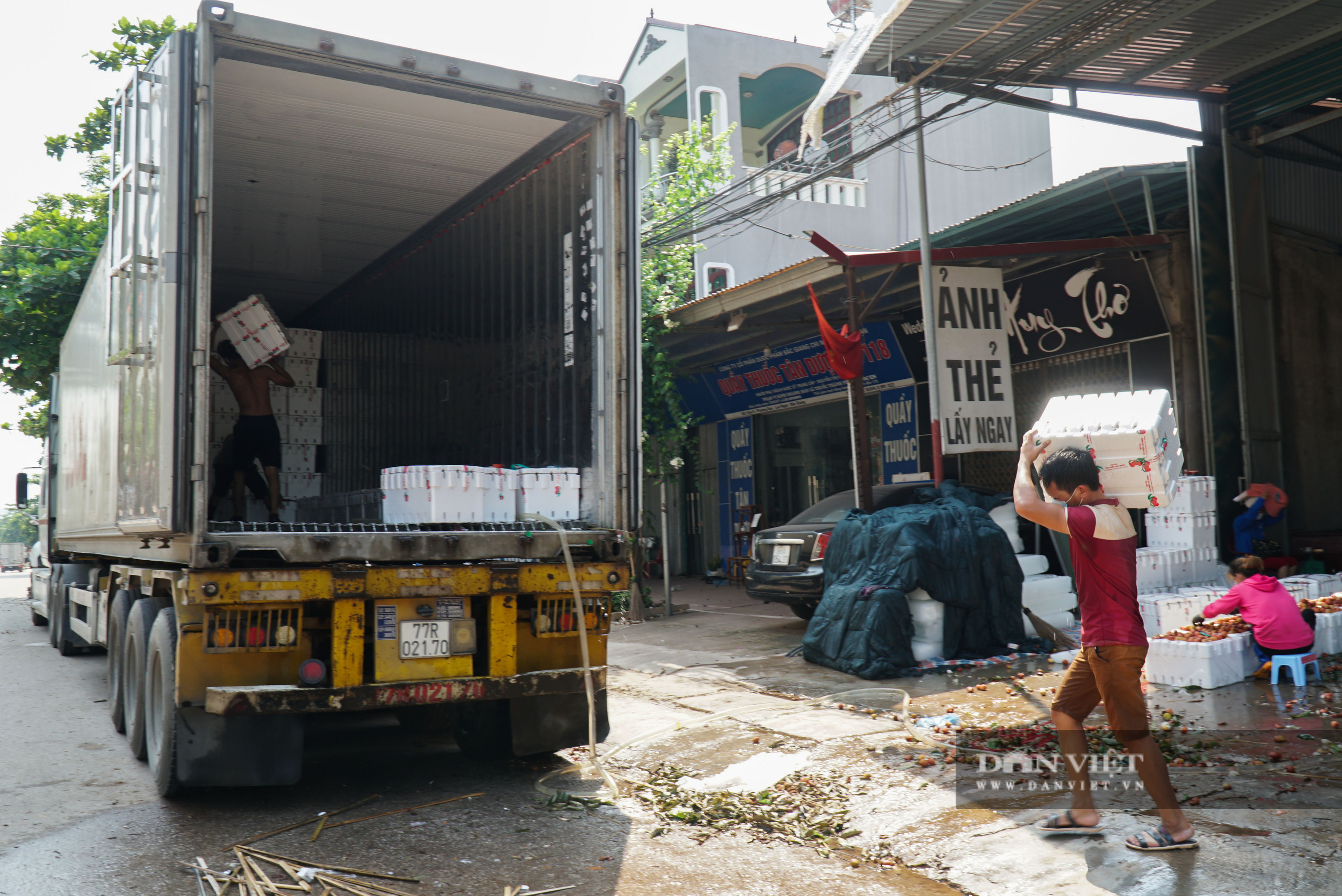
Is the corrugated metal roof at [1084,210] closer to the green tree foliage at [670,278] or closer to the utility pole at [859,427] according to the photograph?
the utility pole at [859,427]

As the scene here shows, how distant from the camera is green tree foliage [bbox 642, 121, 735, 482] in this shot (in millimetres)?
13375

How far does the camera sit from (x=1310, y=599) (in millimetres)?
8203

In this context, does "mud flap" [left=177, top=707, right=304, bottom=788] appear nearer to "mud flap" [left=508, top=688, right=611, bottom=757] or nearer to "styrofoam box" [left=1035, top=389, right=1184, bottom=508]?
"mud flap" [left=508, top=688, right=611, bottom=757]

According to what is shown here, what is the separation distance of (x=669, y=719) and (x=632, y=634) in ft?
14.9

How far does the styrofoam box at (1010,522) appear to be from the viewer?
9.76 m

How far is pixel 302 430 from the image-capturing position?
998cm

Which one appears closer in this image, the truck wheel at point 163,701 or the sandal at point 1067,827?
the sandal at point 1067,827

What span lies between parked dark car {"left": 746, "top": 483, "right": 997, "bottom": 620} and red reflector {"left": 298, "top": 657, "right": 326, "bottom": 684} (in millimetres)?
5738

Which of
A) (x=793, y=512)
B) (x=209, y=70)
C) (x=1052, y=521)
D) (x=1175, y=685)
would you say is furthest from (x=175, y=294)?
(x=793, y=512)

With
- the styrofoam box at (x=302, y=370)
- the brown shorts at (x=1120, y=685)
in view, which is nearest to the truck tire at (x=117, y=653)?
the styrofoam box at (x=302, y=370)

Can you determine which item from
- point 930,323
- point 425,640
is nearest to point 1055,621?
point 930,323

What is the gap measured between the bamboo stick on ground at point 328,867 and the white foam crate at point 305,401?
6405 millimetres

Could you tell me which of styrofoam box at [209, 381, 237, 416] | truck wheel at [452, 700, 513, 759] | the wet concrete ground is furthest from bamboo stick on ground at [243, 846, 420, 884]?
styrofoam box at [209, 381, 237, 416]

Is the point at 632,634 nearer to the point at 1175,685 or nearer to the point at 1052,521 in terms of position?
the point at 1175,685
